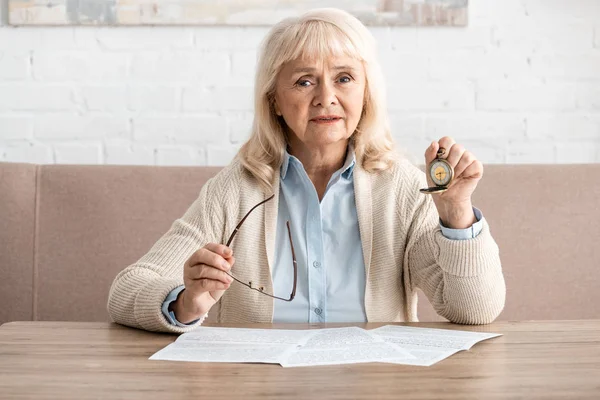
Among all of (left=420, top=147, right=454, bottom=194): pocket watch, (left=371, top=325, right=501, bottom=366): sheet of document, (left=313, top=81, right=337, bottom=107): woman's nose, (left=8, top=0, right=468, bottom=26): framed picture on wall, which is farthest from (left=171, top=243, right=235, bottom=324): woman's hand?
(left=8, top=0, right=468, bottom=26): framed picture on wall

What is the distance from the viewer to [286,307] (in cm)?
183

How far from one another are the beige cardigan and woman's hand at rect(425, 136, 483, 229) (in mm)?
53

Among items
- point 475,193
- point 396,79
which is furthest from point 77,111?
point 475,193

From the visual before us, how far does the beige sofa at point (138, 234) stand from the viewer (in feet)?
7.67

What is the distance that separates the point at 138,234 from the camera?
235 centimetres

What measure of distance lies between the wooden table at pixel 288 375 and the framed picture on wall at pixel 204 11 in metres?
1.34

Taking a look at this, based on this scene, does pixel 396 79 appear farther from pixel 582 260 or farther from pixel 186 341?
pixel 186 341

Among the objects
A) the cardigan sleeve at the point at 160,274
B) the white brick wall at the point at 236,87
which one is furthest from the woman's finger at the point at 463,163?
the white brick wall at the point at 236,87

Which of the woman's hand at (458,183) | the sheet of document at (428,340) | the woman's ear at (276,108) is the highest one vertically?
the woman's ear at (276,108)

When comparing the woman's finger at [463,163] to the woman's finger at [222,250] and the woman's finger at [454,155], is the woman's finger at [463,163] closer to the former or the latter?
the woman's finger at [454,155]

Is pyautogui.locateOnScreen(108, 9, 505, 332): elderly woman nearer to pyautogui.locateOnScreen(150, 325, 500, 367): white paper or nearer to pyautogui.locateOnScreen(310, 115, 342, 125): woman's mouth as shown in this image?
pyautogui.locateOnScreen(310, 115, 342, 125): woman's mouth

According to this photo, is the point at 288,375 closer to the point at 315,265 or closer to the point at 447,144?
the point at 447,144

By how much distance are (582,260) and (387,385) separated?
1394 mm

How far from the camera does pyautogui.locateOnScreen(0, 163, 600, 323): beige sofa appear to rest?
2338 millimetres
